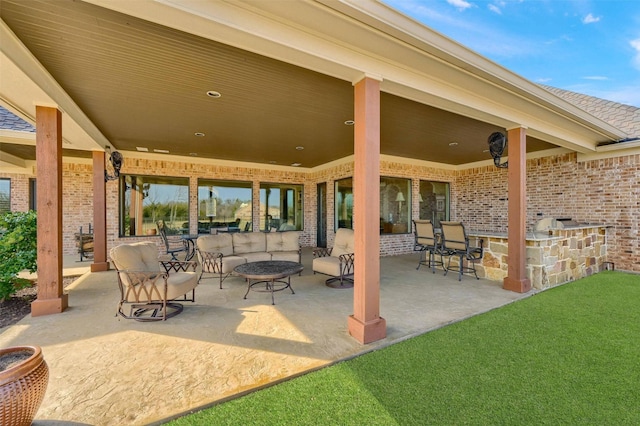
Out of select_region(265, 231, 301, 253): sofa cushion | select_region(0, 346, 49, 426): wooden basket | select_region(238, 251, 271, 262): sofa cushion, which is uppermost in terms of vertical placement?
select_region(265, 231, 301, 253): sofa cushion

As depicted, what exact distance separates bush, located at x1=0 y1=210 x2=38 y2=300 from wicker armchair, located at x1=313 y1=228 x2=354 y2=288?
4.43 m

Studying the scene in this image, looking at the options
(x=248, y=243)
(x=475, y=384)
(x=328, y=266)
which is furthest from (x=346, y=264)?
(x=475, y=384)

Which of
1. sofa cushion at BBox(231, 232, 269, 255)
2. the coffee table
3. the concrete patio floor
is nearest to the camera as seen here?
the concrete patio floor

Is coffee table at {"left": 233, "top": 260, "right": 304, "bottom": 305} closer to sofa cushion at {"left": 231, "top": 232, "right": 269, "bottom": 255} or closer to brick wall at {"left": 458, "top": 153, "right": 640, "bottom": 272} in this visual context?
sofa cushion at {"left": 231, "top": 232, "right": 269, "bottom": 255}

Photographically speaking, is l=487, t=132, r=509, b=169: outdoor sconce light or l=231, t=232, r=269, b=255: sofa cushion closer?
l=487, t=132, r=509, b=169: outdoor sconce light

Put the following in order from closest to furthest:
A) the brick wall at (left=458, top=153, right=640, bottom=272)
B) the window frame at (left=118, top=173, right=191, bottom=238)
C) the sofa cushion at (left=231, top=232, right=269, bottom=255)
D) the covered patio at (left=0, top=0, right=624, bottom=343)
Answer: the covered patio at (left=0, top=0, right=624, bottom=343), the sofa cushion at (left=231, top=232, right=269, bottom=255), the brick wall at (left=458, top=153, right=640, bottom=272), the window frame at (left=118, top=173, right=191, bottom=238)

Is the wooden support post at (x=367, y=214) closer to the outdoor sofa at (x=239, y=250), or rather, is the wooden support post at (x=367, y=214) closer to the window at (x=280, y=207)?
the outdoor sofa at (x=239, y=250)

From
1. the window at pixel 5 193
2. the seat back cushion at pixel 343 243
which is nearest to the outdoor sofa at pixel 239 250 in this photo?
the seat back cushion at pixel 343 243

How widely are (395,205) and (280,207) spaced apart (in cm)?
397

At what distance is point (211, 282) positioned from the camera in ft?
16.5

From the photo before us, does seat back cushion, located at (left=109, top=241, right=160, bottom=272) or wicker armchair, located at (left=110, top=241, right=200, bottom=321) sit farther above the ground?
seat back cushion, located at (left=109, top=241, right=160, bottom=272)

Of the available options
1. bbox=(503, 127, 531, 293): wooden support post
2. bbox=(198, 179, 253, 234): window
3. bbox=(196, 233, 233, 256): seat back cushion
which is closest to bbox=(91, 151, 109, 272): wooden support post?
bbox=(198, 179, 253, 234): window

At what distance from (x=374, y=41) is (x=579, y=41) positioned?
25.1 ft

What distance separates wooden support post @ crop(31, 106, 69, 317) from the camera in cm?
357
